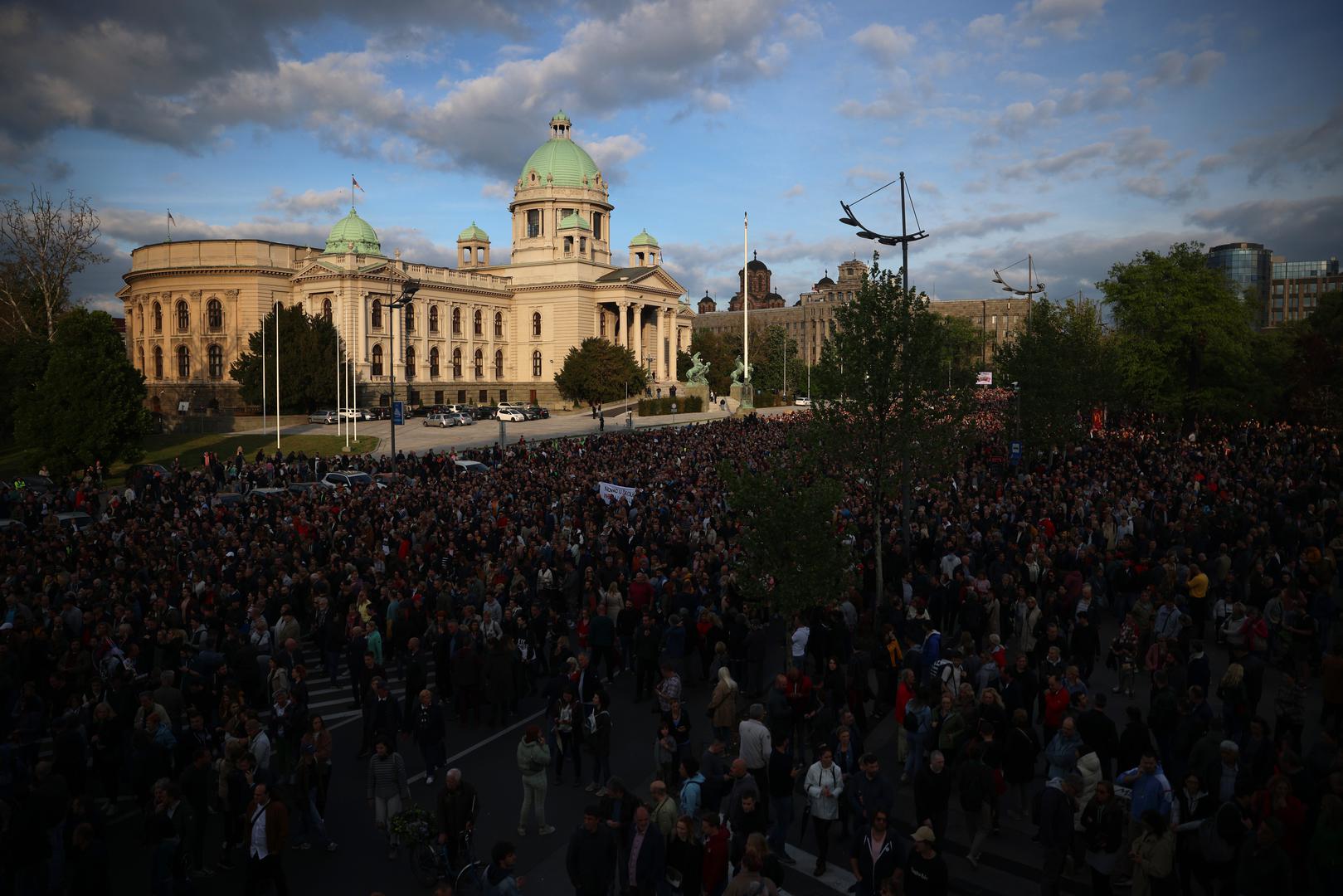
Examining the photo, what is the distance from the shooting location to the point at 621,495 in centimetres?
2453

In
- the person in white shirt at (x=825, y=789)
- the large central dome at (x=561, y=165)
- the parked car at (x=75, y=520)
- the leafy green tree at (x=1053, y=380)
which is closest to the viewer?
the person in white shirt at (x=825, y=789)

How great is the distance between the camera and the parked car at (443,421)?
60500mm

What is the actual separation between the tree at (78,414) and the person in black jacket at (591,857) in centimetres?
3727

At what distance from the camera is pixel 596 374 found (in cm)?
7588

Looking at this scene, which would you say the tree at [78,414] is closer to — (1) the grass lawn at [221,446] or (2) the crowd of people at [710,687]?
(1) the grass lawn at [221,446]

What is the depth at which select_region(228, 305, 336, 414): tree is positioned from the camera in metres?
60.8

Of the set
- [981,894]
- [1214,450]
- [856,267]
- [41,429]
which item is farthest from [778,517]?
[856,267]

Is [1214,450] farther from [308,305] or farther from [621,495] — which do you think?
[308,305]

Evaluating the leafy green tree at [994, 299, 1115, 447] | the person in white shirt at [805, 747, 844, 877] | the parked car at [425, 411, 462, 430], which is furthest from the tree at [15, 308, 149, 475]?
the person in white shirt at [805, 747, 844, 877]

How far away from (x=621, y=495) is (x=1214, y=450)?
70.8 ft

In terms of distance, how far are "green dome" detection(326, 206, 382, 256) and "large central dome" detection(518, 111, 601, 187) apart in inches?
839

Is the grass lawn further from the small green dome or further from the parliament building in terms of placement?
the small green dome

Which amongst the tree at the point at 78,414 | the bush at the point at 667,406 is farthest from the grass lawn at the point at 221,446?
the bush at the point at 667,406

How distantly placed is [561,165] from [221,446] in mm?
59261
